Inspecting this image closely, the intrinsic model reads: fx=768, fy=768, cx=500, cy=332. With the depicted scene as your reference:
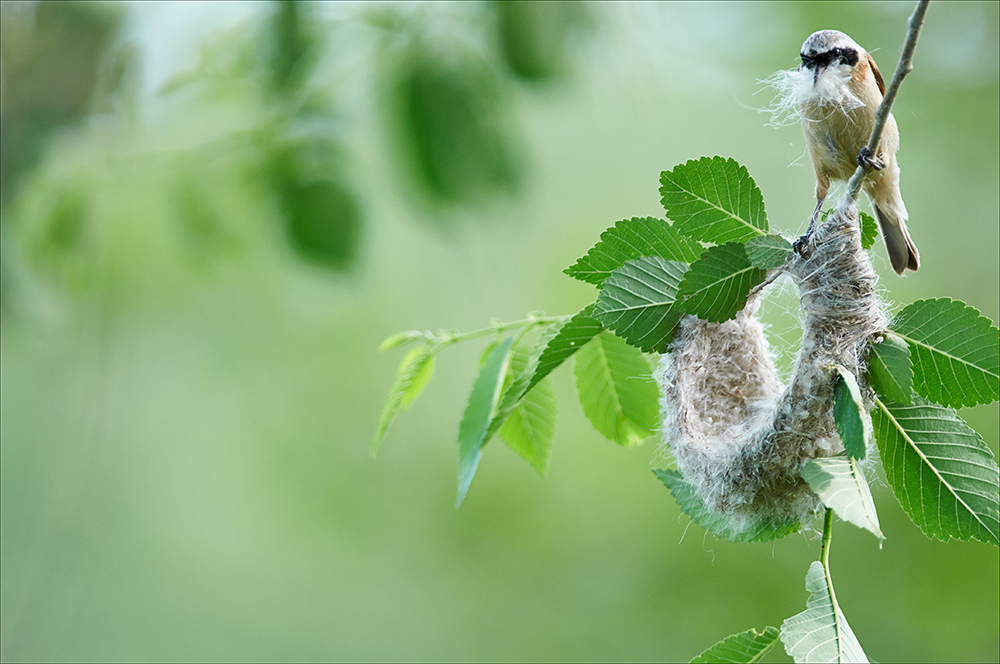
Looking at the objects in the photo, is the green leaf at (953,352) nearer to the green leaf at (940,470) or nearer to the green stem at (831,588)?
the green leaf at (940,470)

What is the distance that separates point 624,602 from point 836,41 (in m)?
4.30

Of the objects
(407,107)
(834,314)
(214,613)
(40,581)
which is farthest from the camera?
(214,613)

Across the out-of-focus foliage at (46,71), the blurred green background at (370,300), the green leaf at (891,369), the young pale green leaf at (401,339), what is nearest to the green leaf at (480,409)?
the young pale green leaf at (401,339)

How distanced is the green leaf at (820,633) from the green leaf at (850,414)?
13 cm

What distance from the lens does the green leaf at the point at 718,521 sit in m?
0.77

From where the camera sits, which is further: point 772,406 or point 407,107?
point 407,107

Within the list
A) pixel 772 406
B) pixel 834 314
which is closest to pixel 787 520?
pixel 772 406

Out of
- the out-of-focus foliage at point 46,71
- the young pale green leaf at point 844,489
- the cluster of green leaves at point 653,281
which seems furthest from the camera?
the out-of-focus foliage at point 46,71

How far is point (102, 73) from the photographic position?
1627 millimetres

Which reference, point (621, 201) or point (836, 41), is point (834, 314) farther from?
point (621, 201)

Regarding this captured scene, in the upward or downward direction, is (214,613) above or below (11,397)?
below

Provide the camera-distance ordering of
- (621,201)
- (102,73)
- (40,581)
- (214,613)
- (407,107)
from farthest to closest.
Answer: (214,613) < (621,201) < (40,581) < (102,73) < (407,107)

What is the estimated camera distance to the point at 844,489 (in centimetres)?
56

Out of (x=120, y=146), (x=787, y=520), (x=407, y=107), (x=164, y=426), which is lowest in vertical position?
(x=787, y=520)
